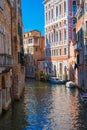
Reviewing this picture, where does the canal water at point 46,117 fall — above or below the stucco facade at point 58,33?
below

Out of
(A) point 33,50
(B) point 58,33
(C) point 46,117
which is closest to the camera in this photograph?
(C) point 46,117

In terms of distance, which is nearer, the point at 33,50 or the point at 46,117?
the point at 46,117

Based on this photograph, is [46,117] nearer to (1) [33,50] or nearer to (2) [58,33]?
(2) [58,33]

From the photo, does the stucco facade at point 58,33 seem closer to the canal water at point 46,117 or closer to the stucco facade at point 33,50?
the stucco facade at point 33,50

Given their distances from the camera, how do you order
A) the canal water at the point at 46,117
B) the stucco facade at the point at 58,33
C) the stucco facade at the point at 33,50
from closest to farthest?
the canal water at the point at 46,117 → the stucco facade at the point at 58,33 → the stucco facade at the point at 33,50

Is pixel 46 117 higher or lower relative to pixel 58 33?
lower

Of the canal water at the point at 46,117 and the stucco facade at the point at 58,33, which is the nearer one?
the canal water at the point at 46,117

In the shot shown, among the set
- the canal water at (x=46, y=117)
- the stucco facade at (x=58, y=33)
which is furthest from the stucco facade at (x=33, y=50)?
the canal water at (x=46, y=117)

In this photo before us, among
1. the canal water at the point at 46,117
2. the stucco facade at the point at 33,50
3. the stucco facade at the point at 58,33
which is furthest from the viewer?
the stucco facade at the point at 33,50

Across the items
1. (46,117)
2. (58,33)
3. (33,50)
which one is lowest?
(46,117)

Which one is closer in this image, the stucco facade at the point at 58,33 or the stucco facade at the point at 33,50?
the stucco facade at the point at 58,33

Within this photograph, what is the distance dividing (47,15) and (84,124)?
167 feet

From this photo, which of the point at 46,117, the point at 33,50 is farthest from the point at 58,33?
the point at 46,117

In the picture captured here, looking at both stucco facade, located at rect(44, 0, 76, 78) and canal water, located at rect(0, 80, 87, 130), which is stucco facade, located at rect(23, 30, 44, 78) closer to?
stucco facade, located at rect(44, 0, 76, 78)
